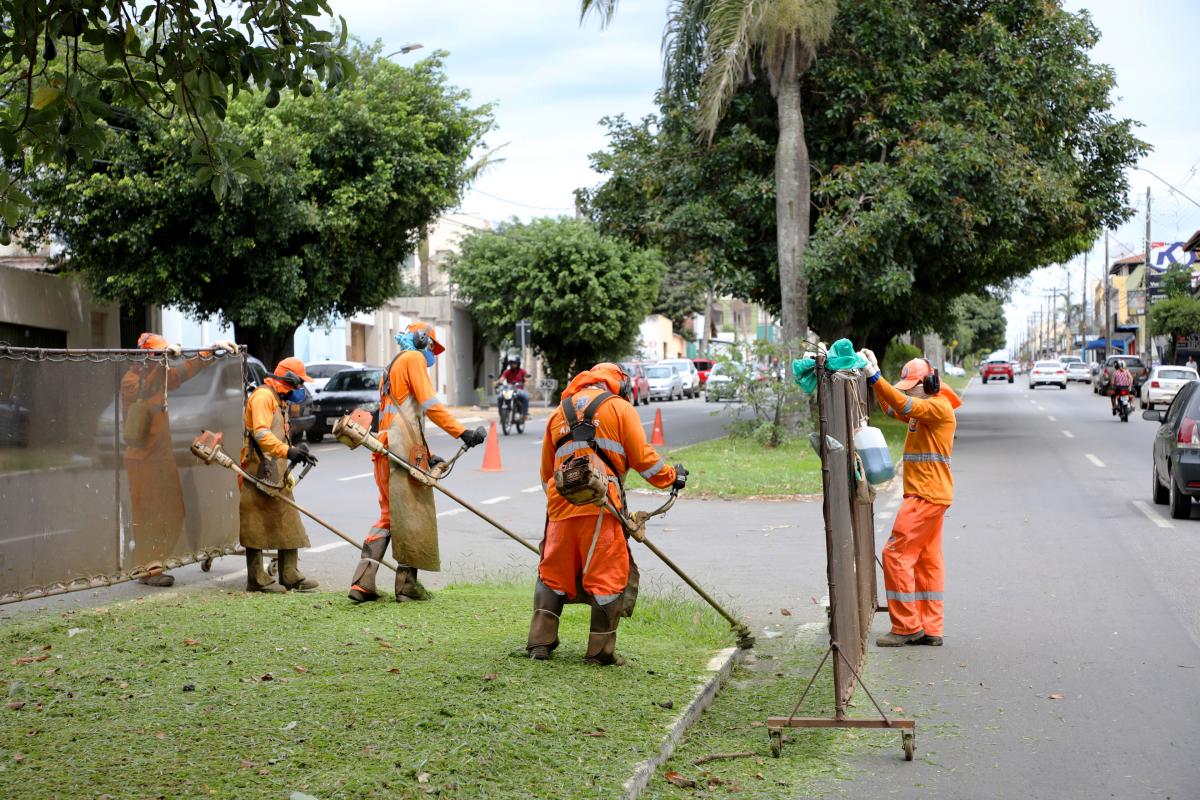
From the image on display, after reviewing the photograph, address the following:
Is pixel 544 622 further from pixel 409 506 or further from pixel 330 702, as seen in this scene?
pixel 409 506

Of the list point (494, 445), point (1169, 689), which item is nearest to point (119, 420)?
point (1169, 689)

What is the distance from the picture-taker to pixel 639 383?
47750 millimetres

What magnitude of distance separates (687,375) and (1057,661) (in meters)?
49.4

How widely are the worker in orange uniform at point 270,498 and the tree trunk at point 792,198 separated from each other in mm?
13940

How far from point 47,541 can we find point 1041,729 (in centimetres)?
560

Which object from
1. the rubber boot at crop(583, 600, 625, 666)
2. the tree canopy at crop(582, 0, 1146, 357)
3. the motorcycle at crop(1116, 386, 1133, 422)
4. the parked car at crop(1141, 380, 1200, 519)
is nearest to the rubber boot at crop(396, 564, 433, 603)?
the rubber boot at crop(583, 600, 625, 666)

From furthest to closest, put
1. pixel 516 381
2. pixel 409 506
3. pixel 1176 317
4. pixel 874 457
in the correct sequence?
pixel 1176 317 → pixel 516 381 → pixel 409 506 → pixel 874 457

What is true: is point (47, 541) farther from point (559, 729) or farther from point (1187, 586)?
point (1187, 586)

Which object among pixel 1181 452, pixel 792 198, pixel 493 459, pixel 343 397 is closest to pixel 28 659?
pixel 1181 452

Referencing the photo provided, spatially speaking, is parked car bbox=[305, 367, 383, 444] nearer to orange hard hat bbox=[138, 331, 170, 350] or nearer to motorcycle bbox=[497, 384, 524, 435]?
motorcycle bbox=[497, 384, 524, 435]

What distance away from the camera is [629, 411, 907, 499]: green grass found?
1634 cm

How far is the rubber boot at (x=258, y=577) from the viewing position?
9.20 metres

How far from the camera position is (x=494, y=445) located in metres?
20.4

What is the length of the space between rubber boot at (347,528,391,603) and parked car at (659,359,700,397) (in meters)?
47.1
